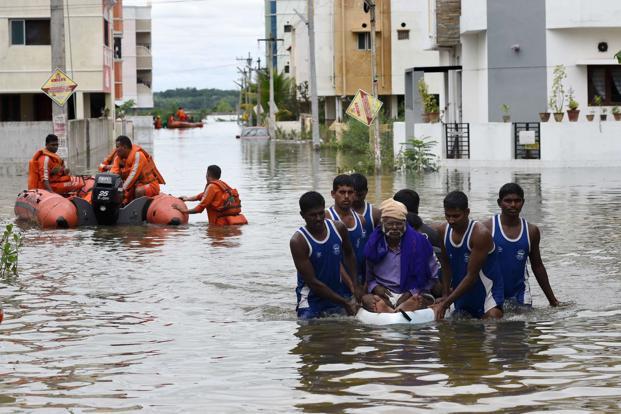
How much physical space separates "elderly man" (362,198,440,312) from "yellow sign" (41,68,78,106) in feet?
68.6

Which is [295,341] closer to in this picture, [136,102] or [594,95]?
[594,95]

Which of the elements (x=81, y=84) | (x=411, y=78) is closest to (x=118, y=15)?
(x=81, y=84)

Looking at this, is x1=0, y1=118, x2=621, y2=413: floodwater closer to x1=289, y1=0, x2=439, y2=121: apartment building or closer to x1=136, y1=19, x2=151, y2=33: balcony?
x1=289, y1=0, x2=439, y2=121: apartment building

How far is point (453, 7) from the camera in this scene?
42688 millimetres

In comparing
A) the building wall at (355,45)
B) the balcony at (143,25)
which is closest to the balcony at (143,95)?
the balcony at (143,25)

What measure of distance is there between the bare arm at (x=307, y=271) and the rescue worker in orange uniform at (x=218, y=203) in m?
10.5

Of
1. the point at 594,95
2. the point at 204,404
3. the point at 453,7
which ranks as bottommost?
the point at 204,404

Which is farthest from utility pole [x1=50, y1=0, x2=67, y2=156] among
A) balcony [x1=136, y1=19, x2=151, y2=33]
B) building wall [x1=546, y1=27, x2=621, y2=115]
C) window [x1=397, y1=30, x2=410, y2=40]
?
balcony [x1=136, y1=19, x2=151, y2=33]

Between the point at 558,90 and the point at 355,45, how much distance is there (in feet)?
109

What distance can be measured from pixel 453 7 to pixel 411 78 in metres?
2.77

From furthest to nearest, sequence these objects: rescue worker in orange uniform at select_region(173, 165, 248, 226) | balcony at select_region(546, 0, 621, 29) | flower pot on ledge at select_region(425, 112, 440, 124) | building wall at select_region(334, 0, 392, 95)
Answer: building wall at select_region(334, 0, 392, 95), flower pot on ledge at select_region(425, 112, 440, 124), balcony at select_region(546, 0, 621, 29), rescue worker in orange uniform at select_region(173, 165, 248, 226)

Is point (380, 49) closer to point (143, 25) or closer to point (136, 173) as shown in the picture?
point (136, 173)

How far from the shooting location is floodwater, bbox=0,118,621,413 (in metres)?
8.61

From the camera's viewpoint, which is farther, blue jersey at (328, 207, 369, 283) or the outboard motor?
the outboard motor
